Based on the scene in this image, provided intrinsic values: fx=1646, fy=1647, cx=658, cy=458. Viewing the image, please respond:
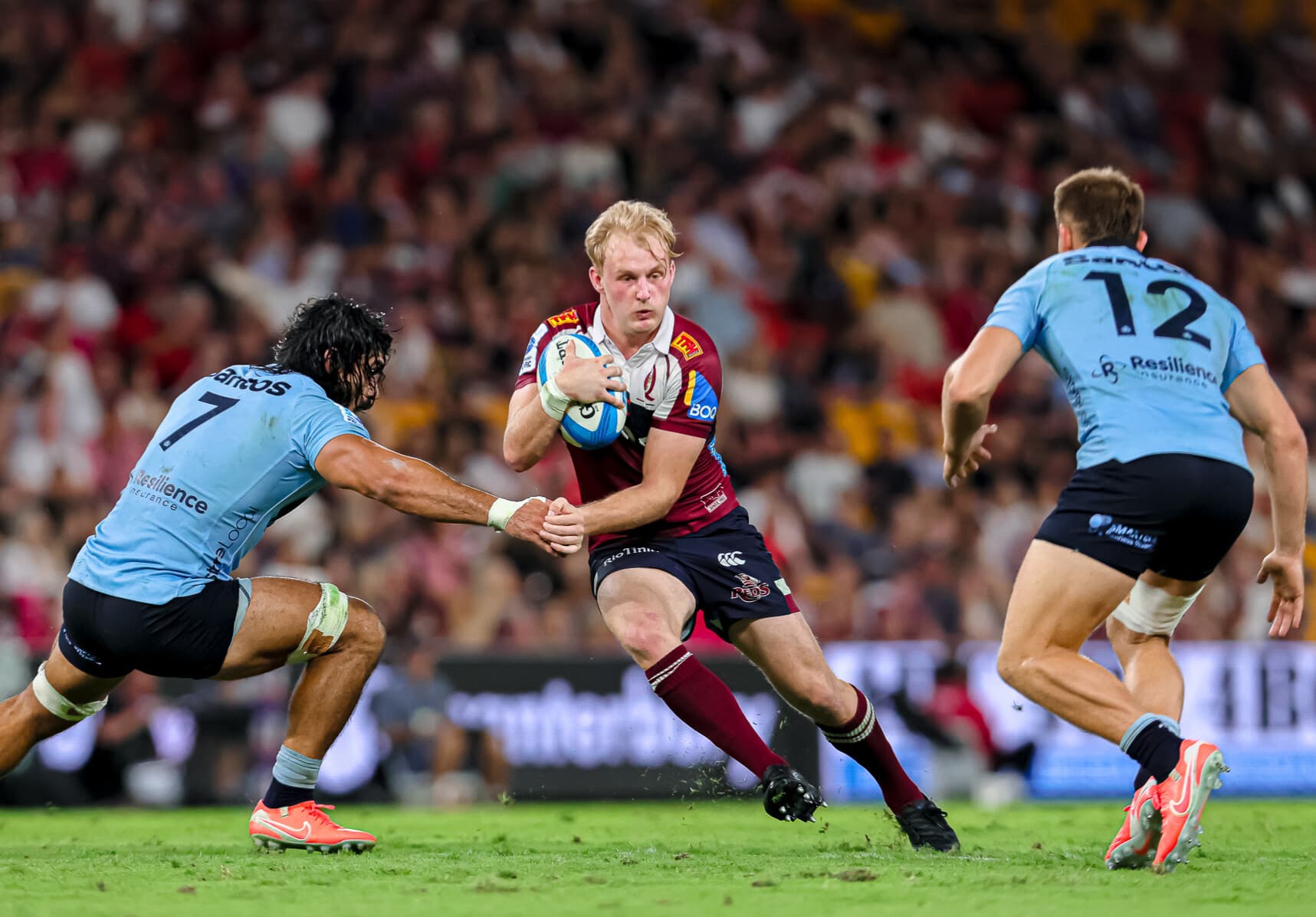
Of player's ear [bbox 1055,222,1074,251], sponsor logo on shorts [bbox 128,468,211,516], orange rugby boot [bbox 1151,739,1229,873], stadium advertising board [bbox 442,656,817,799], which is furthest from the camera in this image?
stadium advertising board [bbox 442,656,817,799]

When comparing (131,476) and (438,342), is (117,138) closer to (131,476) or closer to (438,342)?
(438,342)

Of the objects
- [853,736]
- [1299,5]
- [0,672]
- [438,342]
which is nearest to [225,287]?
[438,342]

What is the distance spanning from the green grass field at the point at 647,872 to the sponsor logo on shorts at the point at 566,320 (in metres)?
2.09

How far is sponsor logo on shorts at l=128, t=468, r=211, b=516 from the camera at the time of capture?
620 centimetres

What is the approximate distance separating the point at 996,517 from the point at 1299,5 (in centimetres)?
973

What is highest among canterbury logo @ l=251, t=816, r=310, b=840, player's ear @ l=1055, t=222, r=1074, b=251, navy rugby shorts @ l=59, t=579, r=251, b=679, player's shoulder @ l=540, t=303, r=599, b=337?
player's ear @ l=1055, t=222, r=1074, b=251

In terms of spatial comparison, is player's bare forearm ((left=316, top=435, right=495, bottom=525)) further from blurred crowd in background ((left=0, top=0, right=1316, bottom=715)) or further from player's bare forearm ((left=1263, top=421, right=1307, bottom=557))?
blurred crowd in background ((left=0, top=0, right=1316, bottom=715))

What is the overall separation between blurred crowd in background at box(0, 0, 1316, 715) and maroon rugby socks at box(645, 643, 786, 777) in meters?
4.49

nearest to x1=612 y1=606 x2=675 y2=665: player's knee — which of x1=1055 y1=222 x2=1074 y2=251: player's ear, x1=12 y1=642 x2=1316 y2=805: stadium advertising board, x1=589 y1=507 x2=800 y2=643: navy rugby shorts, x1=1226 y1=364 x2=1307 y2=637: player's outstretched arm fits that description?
x1=589 y1=507 x2=800 y2=643: navy rugby shorts

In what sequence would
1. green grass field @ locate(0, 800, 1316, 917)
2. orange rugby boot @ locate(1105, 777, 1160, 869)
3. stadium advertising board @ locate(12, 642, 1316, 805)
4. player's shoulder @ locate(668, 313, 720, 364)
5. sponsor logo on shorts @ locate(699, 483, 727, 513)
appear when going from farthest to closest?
1. stadium advertising board @ locate(12, 642, 1316, 805)
2. sponsor logo on shorts @ locate(699, 483, 727, 513)
3. player's shoulder @ locate(668, 313, 720, 364)
4. orange rugby boot @ locate(1105, 777, 1160, 869)
5. green grass field @ locate(0, 800, 1316, 917)

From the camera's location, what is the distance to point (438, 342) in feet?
43.5

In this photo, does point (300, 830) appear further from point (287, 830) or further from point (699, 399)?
point (699, 399)

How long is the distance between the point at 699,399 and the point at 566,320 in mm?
645

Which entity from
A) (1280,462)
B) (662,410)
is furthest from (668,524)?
(1280,462)
